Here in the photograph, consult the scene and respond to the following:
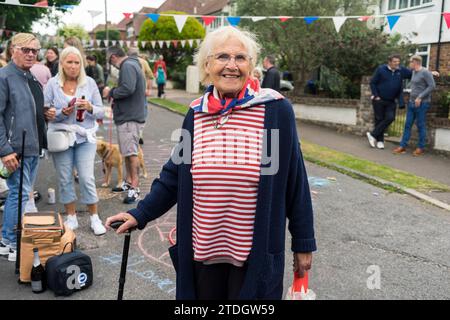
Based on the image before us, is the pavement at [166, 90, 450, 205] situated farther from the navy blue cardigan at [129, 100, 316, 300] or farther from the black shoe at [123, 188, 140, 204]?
the navy blue cardigan at [129, 100, 316, 300]

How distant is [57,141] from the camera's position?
4.93 metres

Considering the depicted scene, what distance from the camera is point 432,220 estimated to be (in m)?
5.95

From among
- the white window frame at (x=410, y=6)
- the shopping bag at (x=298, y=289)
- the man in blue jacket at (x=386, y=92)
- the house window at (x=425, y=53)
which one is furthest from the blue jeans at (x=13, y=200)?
the white window frame at (x=410, y=6)

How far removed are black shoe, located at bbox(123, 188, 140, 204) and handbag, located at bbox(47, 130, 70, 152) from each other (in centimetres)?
165

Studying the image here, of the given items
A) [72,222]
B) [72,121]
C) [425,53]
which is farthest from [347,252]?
[425,53]

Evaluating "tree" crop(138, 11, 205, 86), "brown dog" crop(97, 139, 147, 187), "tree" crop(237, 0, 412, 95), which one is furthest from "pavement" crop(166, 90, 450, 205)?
"tree" crop(138, 11, 205, 86)

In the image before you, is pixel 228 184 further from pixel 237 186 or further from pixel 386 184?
pixel 386 184

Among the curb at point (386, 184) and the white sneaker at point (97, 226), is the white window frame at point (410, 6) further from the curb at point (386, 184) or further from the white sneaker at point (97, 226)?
the white sneaker at point (97, 226)

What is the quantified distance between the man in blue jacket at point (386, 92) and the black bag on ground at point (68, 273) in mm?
8345

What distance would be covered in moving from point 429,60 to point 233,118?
21.5 m

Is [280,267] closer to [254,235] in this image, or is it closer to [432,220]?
[254,235]

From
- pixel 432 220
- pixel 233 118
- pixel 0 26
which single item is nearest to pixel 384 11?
pixel 0 26

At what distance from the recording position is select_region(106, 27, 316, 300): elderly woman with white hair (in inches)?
88.2

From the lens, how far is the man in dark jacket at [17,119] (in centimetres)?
433
